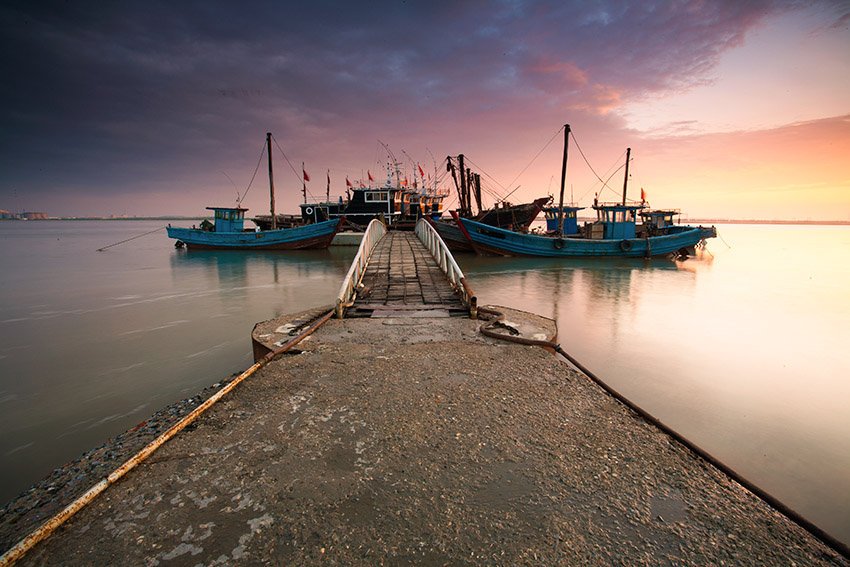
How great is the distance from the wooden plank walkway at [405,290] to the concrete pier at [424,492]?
3.04 meters

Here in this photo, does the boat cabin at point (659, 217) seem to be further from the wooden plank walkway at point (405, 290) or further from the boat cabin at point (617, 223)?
the wooden plank walkway at point (405, 290)

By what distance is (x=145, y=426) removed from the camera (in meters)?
3.43

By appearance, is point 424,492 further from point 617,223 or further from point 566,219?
point 566,219

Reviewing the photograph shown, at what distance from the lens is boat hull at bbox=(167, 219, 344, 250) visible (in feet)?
103

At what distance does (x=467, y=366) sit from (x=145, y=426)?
3314 millimetres

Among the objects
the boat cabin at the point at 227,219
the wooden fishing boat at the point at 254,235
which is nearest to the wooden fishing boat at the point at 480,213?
the wooden fishing boat at the point at 254,235

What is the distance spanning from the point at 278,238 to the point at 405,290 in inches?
1059

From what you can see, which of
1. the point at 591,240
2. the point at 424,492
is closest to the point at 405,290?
the point at 424,492

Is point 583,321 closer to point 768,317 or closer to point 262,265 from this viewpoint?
point 768,317

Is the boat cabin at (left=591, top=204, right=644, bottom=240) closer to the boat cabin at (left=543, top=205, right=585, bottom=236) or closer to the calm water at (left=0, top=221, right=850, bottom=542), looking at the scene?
the boat cabin at (left=543, top=205, right=585, bottom=236)

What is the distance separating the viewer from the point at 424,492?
95.0 inches

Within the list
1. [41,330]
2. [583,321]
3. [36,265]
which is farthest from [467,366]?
[36,265]

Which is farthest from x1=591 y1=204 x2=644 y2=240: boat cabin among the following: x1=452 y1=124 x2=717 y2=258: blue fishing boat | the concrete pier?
the concrete pier

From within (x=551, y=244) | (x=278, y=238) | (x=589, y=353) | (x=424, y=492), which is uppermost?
(x=278, y=238)
